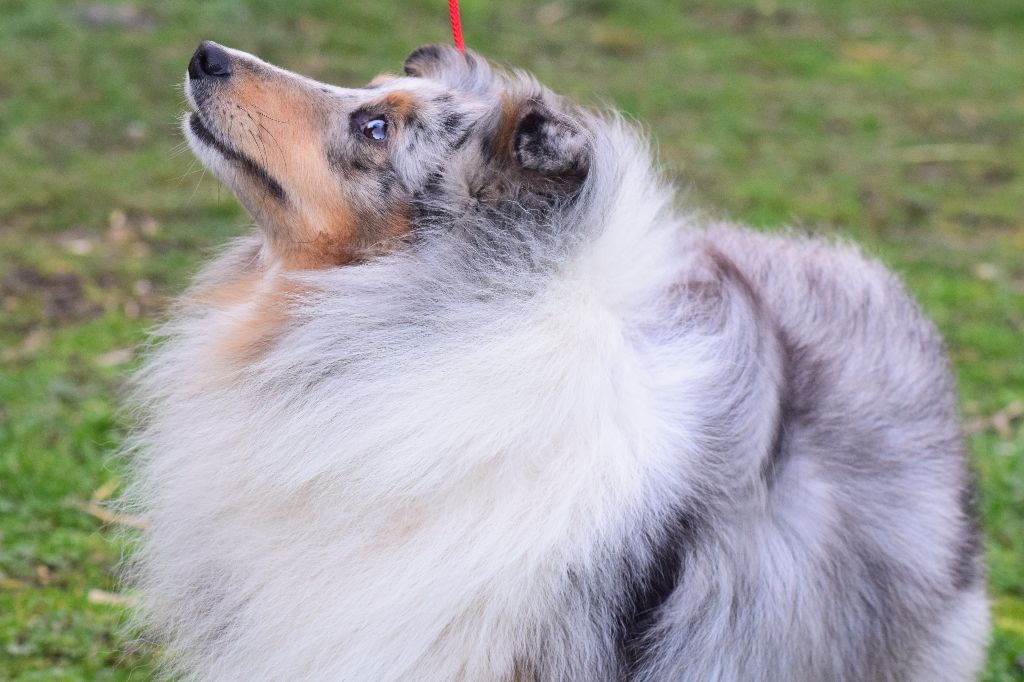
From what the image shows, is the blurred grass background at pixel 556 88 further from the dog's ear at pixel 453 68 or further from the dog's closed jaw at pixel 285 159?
the dog's ear at pixel 453 68

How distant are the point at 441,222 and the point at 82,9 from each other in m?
7.77

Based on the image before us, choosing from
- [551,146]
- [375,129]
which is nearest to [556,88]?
[375,129]

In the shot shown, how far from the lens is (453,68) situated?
3182 millimetres

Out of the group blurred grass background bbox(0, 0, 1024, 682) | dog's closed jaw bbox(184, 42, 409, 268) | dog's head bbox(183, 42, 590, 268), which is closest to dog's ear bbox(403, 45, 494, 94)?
dog's head bbox(183, 42, 590, 268)

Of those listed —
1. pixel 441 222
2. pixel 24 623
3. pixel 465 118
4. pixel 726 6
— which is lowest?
pixel 24 623

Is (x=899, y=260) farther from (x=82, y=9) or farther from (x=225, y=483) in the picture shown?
(x=82, y=9)

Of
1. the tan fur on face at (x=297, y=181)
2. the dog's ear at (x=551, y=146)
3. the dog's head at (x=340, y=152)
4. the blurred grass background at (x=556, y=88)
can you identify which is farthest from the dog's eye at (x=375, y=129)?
the blurred grass background at (x=556, y=88)

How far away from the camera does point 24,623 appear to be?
3617mm

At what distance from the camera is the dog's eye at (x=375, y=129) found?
2916mm

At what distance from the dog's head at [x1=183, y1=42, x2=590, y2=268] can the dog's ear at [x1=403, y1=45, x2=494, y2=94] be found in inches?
6.0

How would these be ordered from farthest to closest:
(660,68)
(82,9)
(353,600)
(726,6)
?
(726,6), (660,68), (82,9), (353,600)

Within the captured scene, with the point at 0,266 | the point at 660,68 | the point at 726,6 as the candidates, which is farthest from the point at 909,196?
the point at 0,266

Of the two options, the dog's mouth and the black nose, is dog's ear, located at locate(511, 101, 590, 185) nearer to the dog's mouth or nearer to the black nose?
the dog's mouth

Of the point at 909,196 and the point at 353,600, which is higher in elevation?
the point at 909,196
